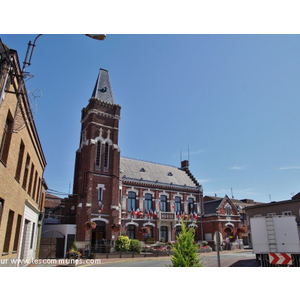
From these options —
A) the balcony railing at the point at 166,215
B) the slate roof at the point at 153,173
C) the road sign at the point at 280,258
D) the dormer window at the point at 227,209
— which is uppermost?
the slate roof at the point at 153,173

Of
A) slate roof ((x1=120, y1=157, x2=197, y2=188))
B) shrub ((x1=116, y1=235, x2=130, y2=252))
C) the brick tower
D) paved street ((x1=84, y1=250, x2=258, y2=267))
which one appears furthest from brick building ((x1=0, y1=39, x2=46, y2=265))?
slate roof ((x1=120, y1=157, x2=197, y2=188))

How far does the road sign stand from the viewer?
13.7 meters

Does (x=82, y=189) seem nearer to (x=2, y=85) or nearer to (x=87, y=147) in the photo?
(x=87, y=147)

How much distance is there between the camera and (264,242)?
14.9m

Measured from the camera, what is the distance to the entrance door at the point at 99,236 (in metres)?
27.8

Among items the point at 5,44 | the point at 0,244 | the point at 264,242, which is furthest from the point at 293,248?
the point at 5,44

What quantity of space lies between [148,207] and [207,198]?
2897 centimetres

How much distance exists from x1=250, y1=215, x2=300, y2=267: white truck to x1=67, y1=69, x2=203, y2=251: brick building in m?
17.6

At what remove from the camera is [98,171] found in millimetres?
30812

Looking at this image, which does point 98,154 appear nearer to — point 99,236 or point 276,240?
point 99,236

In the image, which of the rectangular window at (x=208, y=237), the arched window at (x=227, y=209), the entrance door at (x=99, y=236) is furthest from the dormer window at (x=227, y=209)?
the entrance door at (x=99, y=236)

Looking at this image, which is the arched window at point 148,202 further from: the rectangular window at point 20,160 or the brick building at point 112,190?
the rectangular window at point 20,160

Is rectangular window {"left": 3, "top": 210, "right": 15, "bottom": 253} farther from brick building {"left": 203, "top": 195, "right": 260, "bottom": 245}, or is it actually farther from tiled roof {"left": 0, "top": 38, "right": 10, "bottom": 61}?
brick building {"left": 203, "top": 195, "right": 260, "bottom": 245}

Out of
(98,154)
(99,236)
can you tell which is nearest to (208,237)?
(99,236)
